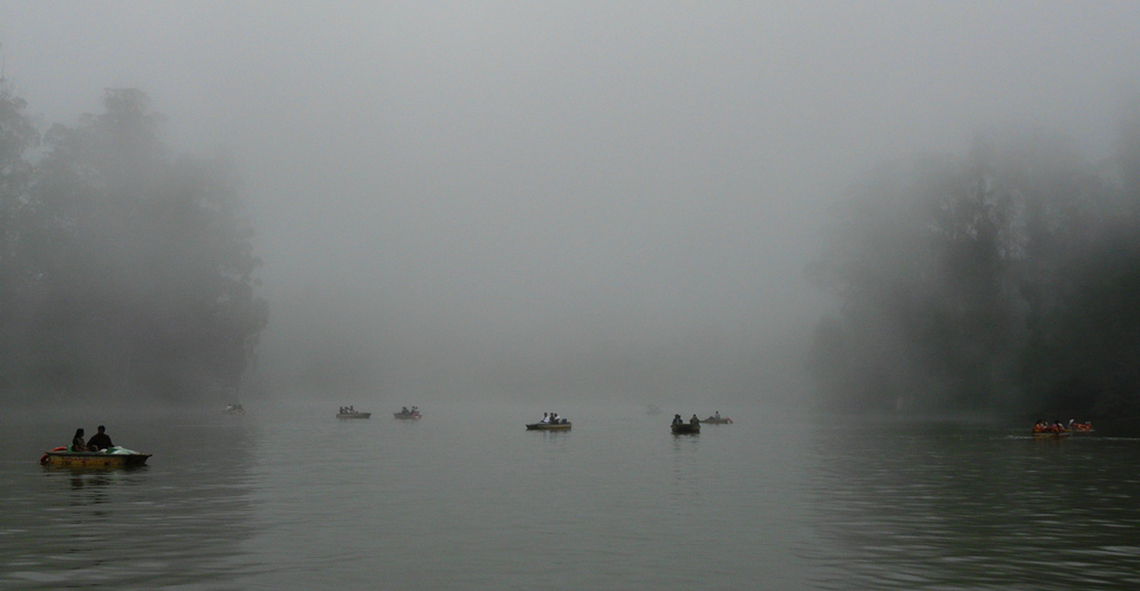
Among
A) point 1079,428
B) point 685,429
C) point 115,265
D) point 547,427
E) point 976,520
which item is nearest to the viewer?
point 976,520

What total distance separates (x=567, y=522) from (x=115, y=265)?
95.6 m

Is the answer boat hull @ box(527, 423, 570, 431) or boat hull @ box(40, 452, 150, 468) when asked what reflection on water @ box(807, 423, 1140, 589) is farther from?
boat hull @ box(527, 423, 570, 431)

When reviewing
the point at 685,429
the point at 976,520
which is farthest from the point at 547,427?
the point at 976,520

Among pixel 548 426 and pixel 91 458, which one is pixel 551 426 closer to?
pixel 548 426

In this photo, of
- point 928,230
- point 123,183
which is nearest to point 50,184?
point 123,183

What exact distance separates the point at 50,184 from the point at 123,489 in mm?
83730

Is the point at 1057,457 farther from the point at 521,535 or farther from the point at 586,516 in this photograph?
the point at 521,535

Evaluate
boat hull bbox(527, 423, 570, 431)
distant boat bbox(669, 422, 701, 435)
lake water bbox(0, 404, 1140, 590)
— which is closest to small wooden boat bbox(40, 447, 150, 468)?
lake water bbox(0, 404, 1140, 590)

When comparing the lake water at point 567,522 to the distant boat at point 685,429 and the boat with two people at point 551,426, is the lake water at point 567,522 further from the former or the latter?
the boat with two people at point 551,426

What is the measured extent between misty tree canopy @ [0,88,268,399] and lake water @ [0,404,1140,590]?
2272 inches

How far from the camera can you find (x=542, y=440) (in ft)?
Result: 244

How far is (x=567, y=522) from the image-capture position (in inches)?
1075

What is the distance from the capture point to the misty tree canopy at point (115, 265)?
105 metres

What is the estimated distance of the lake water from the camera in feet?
63.6
